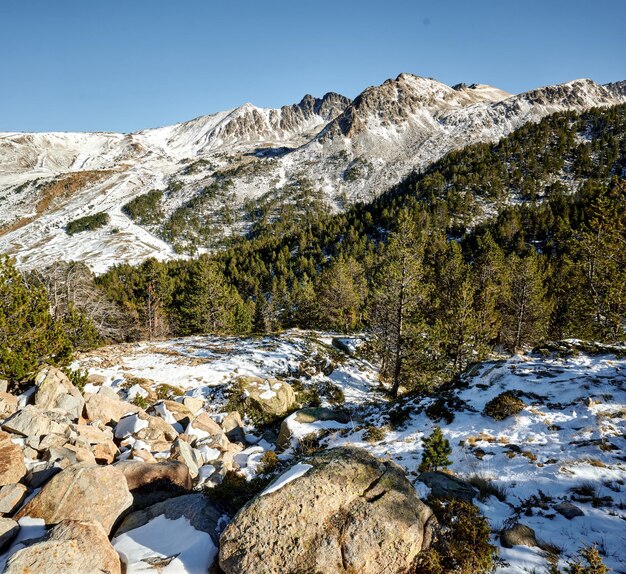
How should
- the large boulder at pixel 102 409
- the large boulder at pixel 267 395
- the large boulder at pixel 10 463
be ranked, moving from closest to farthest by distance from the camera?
the large boulder at pixel 10 463, the large boulder at pixel 102 409, the large boulder at pixel 267 395

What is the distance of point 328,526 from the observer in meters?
5.49

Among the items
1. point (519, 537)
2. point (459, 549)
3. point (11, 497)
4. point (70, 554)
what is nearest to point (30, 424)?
point (11, 497)

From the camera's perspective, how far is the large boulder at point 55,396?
1116cm

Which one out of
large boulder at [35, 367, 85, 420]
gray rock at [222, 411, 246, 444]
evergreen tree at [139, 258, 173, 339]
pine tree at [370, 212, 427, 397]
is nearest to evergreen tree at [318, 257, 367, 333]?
evergreen tree at [139, 258, 173, 339]

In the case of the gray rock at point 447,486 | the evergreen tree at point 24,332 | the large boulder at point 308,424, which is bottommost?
the large boulder at point 308,424

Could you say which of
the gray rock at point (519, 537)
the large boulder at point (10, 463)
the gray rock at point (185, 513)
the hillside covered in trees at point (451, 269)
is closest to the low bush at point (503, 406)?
the hillside covered in trees at point (451, 269)

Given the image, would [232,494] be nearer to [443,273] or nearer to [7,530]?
[7,530]

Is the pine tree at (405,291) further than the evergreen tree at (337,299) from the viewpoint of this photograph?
No

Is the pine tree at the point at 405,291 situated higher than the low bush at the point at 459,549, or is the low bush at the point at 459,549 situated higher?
the pine tree at the point at 405,291

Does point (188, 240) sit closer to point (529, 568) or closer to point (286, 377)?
point (286, 377)

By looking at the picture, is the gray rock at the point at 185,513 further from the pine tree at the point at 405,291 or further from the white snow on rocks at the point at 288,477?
the pine tree at the point at 405,291

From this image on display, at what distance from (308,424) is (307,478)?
10.2m

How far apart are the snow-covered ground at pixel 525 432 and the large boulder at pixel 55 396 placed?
6464mm

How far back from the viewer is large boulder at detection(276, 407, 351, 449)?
1504cm
